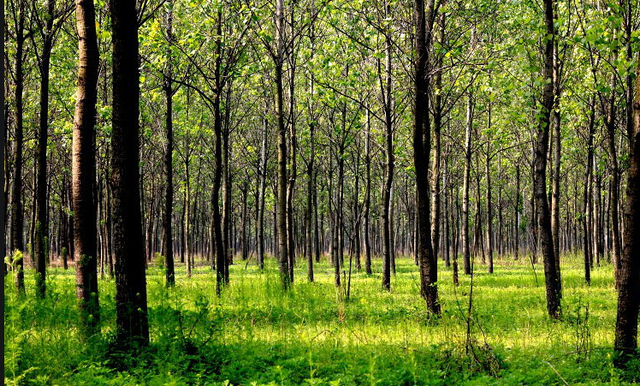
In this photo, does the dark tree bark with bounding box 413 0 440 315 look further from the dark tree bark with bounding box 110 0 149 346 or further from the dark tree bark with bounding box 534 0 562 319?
the dark tree bark with bounding box 110 0 149 346

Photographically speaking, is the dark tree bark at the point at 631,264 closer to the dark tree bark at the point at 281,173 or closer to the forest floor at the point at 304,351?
the forest floor at the point at 304,351

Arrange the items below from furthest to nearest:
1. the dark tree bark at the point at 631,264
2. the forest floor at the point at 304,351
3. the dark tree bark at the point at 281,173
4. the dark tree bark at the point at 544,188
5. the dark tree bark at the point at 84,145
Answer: the dark tree bark at the point at 281,173, the dark tree bark at the point at 544,188, the dark tree bark at the point at 84,145, the dark tree bark at the point at 631,264, the forest floor at the point at 304,351

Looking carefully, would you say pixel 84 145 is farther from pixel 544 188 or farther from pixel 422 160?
pixel 544 188

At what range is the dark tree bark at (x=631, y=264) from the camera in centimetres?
580

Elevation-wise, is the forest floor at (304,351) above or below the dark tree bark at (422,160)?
below

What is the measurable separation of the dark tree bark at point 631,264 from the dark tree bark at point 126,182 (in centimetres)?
588

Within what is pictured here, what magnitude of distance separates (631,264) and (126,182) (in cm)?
620

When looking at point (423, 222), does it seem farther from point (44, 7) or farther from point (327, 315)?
point (44, 7)

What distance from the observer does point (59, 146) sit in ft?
82.0

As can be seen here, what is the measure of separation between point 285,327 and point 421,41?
6.07 meters

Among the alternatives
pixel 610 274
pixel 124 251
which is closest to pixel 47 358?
pixel 124 251

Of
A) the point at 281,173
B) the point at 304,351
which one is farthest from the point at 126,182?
the point at 281,173

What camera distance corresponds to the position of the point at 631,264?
5.88 metres

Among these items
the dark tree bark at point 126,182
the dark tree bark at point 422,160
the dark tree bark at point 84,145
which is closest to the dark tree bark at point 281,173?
the dark tree bark at point 422,160
